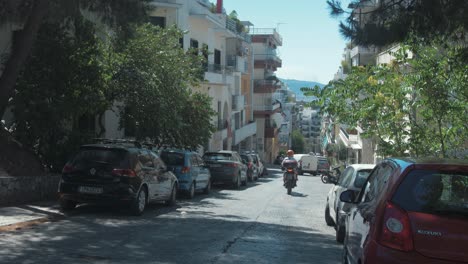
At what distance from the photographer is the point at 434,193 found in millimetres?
5422

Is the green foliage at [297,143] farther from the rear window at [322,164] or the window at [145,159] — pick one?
the window at [145,159]

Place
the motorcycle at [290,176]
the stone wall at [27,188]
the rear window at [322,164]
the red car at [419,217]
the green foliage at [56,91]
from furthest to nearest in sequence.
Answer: the rear window at [322,164]
the motorcycle at [290,176]
the green foliage at [56,91]
the stone wall at [27,188]
the red car at [419,217]

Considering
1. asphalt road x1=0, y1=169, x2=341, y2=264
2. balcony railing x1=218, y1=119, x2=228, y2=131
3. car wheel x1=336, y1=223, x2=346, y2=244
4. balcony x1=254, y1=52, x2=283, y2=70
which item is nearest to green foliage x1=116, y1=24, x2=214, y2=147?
asphalt road x1=0, y1=169, x2=341, y2=264

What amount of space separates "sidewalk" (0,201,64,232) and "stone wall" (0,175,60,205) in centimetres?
41

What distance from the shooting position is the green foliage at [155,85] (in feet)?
68.4

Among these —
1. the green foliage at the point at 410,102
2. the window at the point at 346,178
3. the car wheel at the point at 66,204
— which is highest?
the green foliage at the point at 410,102

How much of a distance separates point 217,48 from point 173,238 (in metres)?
36.4

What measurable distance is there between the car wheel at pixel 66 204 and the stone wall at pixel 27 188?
1386 millimetres

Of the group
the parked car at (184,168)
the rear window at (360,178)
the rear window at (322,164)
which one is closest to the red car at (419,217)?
the rear window at (360,178)

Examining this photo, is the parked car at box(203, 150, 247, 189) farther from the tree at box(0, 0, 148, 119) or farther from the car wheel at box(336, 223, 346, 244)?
the car wheel at box(336, 223, 346, 244)

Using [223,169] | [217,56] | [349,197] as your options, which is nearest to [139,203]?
[349,197]

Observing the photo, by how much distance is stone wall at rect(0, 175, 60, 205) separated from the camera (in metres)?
14.1

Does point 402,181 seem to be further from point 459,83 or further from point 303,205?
point 303,205

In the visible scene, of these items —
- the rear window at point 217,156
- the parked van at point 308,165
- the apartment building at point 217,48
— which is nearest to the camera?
the rear window at point 217,156
